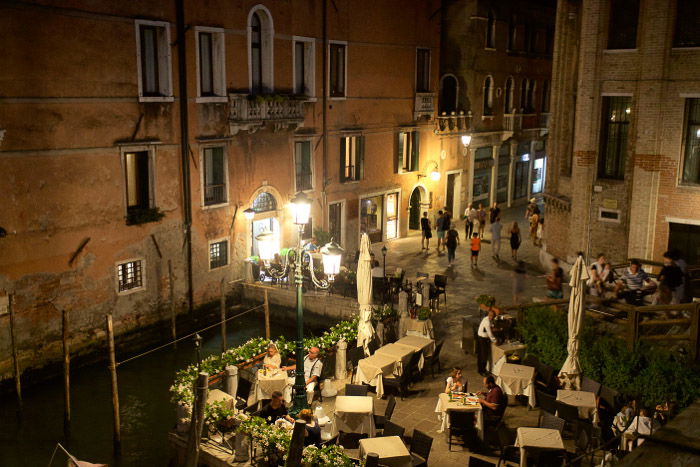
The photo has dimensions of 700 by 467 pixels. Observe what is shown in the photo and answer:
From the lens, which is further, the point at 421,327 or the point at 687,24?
the point at 687,24

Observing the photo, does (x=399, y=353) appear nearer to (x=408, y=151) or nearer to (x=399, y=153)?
(x=399, y=153)

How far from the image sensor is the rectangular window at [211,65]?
20.0m

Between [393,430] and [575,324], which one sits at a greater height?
[575,324]

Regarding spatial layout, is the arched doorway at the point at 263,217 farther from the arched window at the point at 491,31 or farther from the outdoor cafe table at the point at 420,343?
the arched window at the point at 491,31

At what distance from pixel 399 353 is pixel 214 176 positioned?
999 cm

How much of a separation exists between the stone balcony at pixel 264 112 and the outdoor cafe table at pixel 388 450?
42.7ft

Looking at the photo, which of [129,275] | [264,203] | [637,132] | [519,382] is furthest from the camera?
[264,203]

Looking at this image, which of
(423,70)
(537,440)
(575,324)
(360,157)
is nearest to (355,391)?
(537,440)

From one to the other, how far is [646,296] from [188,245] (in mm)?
12543

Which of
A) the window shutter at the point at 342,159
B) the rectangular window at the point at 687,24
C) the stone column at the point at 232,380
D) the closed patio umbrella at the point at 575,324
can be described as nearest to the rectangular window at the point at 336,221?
the window shutter at the point at 342,159

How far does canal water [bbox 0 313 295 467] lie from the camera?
44.0 feet

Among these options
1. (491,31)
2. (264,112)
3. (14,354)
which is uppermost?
(491,31)

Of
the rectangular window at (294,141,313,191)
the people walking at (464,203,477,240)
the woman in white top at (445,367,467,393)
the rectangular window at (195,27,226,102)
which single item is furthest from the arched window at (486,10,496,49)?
the woman in white top at (445,367,467,393)

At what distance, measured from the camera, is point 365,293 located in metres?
14.1
